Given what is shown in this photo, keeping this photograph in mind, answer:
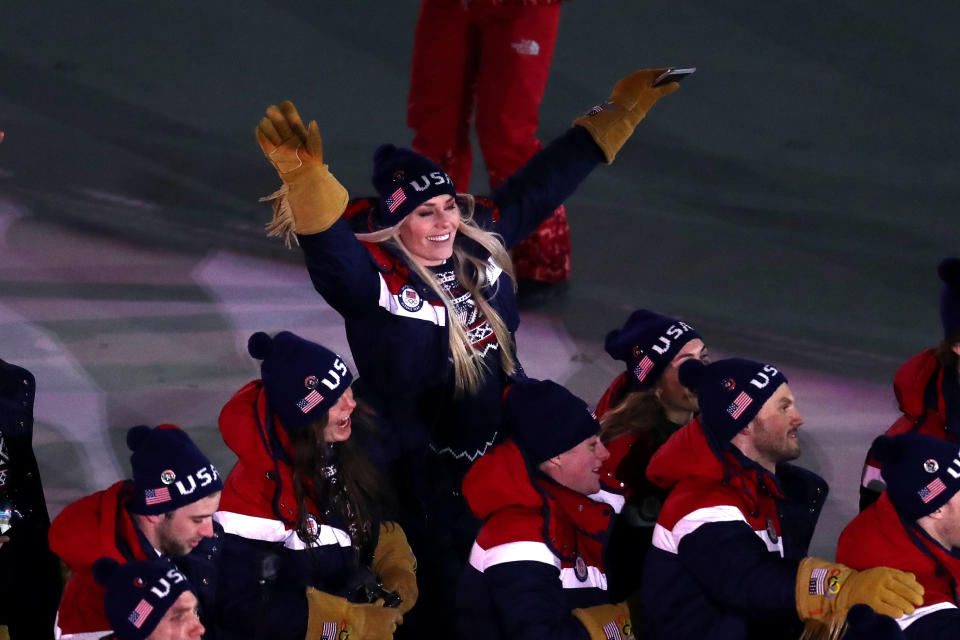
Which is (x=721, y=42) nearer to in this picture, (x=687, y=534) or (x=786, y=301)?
(x=786, y=301)

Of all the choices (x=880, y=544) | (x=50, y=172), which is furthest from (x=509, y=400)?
(x=50, y=172)

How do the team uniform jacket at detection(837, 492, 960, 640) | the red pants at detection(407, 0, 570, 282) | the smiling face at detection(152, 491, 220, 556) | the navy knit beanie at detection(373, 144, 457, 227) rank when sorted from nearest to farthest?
the team uniform jacket at detection(837, 492, 960, 640), the smiling face at detection(152, 491, 220, 556), the navy knit beanie at detection(373, 144, 457, 227), the red pants at detection(407, 0, 570, 282)

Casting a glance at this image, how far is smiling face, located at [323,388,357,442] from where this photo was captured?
11.5ft

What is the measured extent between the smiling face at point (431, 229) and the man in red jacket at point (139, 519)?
1035 mm

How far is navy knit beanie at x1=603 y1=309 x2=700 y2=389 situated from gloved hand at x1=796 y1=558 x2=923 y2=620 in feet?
2.96

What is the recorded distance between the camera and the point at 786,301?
6.21 meters

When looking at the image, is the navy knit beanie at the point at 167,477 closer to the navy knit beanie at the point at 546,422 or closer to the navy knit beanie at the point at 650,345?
the navy knit beanie at the point at 546,422

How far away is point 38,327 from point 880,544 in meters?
3.62

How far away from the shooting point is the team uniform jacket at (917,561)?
303cm

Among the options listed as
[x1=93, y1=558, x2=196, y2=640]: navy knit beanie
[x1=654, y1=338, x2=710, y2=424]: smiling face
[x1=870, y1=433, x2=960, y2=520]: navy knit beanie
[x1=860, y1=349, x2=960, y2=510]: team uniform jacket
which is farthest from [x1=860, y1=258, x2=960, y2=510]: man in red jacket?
[x1=93, y1=558, x2=196, y2=640]: navy knit beanie

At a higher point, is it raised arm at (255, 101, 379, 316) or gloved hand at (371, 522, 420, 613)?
raised arm at (255, 101, 379, 316)

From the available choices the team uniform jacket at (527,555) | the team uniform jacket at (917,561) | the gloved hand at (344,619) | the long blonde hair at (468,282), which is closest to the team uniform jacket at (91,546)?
the gloved hand at (344,619)

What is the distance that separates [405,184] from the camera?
157 inches

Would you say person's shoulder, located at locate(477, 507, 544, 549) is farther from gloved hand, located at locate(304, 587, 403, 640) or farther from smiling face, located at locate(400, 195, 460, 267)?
smiling face, located at locate(400, 195, 460, 267)
